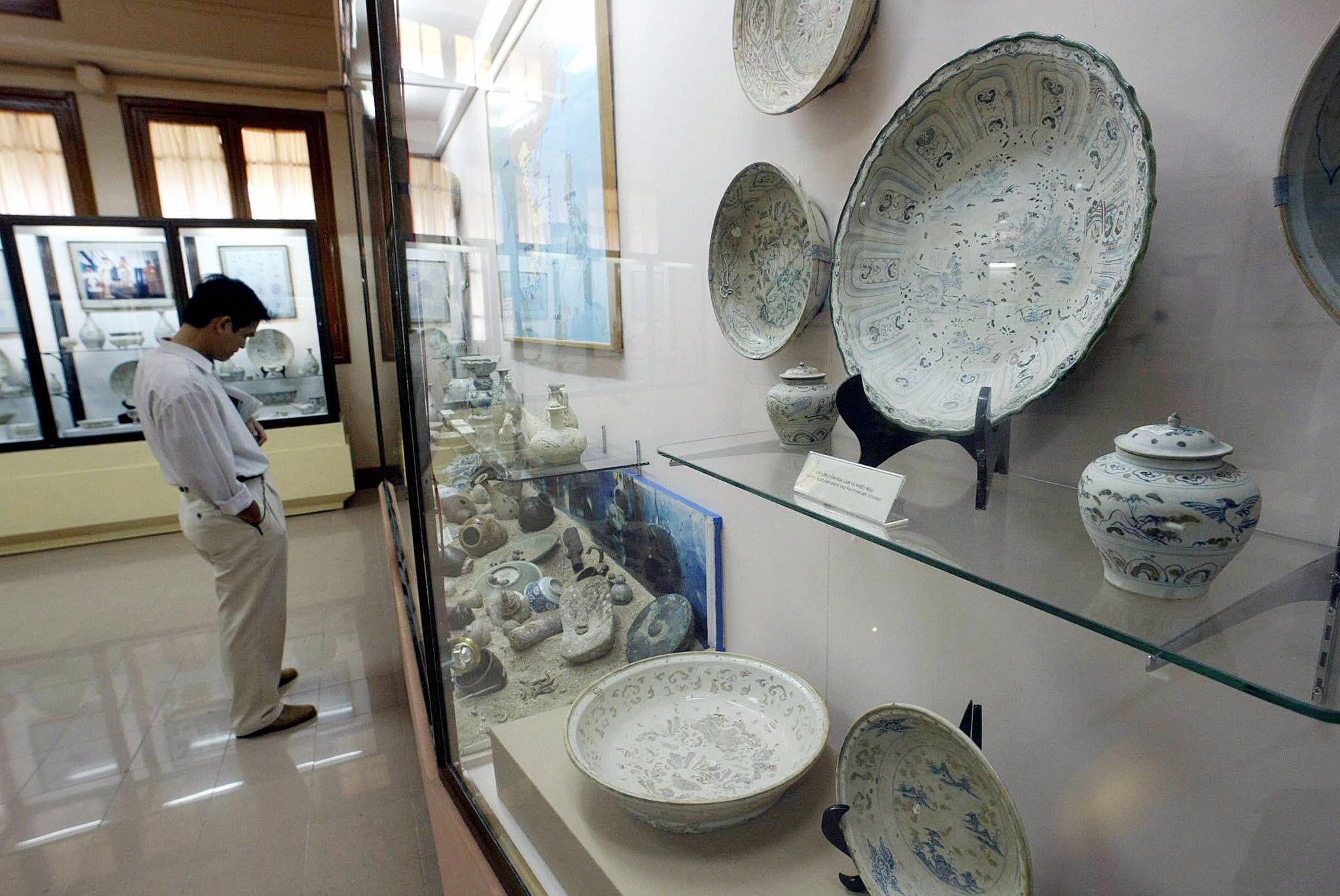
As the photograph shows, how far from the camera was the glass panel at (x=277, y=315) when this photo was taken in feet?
15.0

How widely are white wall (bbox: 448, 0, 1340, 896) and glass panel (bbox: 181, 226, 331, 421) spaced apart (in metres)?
4.47

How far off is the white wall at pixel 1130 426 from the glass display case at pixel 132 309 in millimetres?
4495

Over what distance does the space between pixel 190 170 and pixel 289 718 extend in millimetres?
4185

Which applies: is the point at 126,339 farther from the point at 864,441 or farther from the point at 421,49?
the point at 864,441

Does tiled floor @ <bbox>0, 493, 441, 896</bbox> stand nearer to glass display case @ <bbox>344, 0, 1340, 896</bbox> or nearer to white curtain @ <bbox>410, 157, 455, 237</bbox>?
glass display case @ <bbox>344, 0, 1340, 896</bbox>

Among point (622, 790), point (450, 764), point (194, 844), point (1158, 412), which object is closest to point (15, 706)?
point (194, 844)

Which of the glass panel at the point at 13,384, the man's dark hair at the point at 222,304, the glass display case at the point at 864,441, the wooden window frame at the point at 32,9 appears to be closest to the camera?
the glass display case at the point at 864,441

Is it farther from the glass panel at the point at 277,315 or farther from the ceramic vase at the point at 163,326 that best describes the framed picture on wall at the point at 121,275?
the glass panel at the point at 277,315

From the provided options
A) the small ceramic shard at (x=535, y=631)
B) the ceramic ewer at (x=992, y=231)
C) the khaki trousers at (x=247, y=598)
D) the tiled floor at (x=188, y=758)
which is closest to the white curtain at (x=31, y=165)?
the tiled floor at (x=188, y=758)

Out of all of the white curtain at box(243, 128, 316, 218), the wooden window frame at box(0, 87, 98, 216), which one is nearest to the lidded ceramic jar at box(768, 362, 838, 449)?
the white curtain at box(243, 128, 316, 218)

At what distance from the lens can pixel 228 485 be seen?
84.9 inches

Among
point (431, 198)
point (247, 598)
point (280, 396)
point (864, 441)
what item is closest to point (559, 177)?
point (431, 198)

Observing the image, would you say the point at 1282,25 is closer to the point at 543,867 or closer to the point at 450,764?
the point at 543,867

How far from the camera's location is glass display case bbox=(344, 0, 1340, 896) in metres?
0.47
